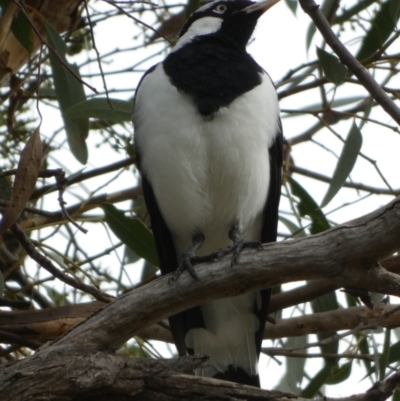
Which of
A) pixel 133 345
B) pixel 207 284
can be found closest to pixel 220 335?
pixel 133 345

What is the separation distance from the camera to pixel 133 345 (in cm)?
396

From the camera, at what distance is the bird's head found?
12.3 feet

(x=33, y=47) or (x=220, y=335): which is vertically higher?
(x=33, y=47)

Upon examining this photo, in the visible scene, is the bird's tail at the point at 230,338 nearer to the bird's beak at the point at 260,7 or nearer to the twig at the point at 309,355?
the twig at the point at 309,355

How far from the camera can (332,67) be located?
3.30 metres

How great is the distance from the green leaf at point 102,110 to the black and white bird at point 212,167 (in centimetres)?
13

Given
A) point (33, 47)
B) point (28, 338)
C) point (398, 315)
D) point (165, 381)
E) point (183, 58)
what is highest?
point (33, 47)

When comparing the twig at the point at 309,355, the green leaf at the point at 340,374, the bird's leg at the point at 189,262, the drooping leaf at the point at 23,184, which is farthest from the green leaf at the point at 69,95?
the green leaf at the point at 340,374

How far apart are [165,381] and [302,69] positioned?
212 cm

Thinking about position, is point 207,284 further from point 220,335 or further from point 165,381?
point 220,335

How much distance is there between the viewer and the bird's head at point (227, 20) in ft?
12.3

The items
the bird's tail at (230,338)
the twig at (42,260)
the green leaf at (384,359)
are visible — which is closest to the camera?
the twig at (42,260)

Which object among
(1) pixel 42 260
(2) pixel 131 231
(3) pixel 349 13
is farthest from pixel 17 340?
(3) pixel 349 13

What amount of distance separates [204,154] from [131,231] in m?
0.54
